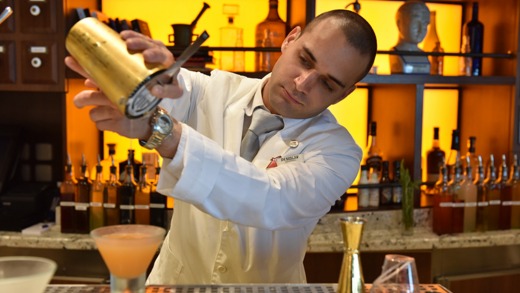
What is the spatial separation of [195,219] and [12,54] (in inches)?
60.0

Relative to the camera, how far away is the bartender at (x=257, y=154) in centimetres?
111

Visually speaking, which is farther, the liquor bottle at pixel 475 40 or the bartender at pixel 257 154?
the liquor bottle at pixel 475 40

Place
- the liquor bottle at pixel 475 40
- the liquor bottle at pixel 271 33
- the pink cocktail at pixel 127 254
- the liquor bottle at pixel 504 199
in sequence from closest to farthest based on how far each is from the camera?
the pink cocktail at pixel 127 254, the liquor bottle at pixel 271 33, the liquor bottle at pixel 504 199, the liquor bottle at pixel 475 40

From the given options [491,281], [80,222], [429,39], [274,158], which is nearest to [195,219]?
[274,158]

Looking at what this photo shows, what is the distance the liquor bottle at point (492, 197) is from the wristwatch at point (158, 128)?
2.23 meters

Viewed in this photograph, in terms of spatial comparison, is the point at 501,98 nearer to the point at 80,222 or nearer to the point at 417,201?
the point at 417,201

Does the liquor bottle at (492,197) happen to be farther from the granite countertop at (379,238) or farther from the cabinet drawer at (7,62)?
the cabinet drawer at (7,62)

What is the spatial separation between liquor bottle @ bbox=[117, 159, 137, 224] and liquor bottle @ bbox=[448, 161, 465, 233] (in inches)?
61.1

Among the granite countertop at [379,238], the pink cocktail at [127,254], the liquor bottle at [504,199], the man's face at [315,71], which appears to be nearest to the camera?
the pink cocktail at [127,254]

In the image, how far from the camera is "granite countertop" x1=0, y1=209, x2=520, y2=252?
8.25 ft

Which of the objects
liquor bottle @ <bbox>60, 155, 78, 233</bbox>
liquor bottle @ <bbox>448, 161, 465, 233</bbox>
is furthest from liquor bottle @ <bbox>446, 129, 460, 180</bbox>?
liquor bottle @ <bbox>60, 155, 78, 233</bbox>

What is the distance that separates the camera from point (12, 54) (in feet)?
8.55

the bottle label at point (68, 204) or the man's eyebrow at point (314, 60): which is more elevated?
the man's eyebrow at point (314, 60)

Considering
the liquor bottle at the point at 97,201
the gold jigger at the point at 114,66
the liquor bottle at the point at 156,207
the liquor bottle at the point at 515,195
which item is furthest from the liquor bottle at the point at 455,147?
the gold jigger at the point at 114,66
